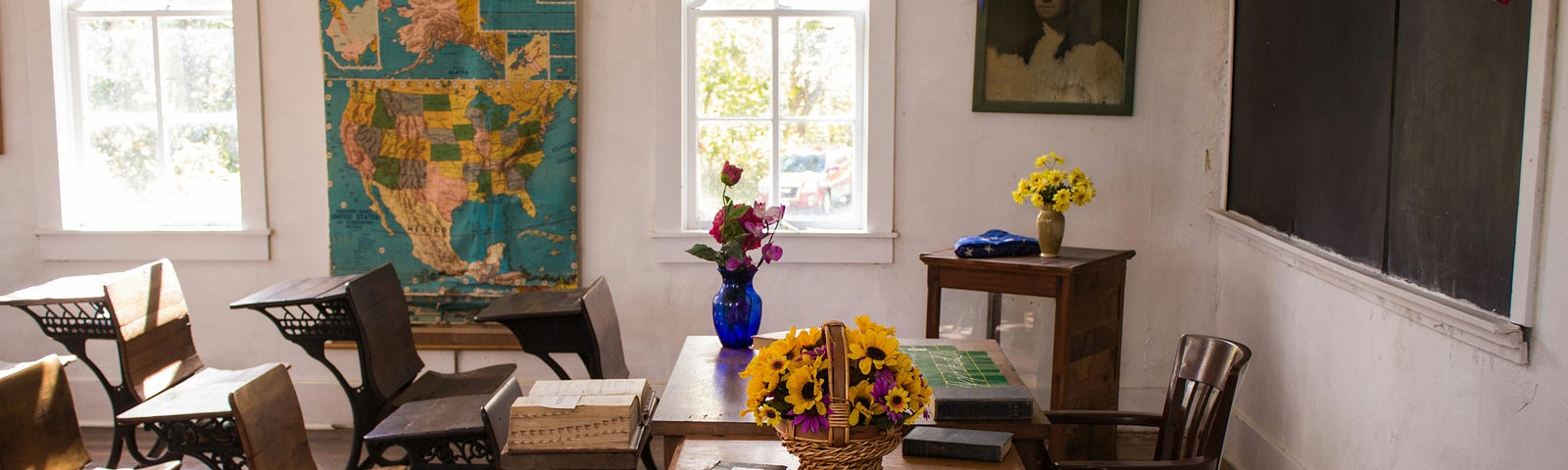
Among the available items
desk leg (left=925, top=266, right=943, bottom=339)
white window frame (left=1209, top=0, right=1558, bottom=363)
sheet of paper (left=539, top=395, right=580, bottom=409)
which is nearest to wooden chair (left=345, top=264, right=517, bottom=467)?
sheet of paper (left=539, top=395, right=580, bottom=409)

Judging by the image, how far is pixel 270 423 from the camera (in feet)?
10.3

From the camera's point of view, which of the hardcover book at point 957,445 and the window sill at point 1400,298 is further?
the window sill at point 1400,298

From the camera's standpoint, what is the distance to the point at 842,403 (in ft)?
7.09

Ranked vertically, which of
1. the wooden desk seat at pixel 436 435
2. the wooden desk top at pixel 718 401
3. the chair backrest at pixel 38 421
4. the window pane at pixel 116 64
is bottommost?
the wooden desk seat at pixel 436 435

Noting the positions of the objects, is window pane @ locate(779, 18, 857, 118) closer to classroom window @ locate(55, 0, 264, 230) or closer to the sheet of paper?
classroom window @ locate(55, 0, 264, 230)

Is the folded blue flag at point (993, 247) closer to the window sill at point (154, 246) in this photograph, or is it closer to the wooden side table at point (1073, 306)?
the wooden side table at point (1073, 306)

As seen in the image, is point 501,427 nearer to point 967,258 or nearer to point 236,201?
point 967,258

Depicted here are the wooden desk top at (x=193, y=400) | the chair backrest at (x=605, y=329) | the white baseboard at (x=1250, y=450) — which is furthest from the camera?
the white baseboard at (x=1250, y=450)

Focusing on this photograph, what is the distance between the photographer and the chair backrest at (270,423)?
299cm

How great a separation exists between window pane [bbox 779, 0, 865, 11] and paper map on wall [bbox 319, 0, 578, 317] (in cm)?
91

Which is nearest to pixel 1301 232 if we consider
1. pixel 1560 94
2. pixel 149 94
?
pixel 1560 94

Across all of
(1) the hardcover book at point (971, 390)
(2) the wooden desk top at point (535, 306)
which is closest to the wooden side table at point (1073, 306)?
(1) the hardcover book at point (971, 390)

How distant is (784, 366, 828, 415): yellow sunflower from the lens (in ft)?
7.13

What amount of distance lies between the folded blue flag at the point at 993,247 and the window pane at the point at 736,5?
1.41m
